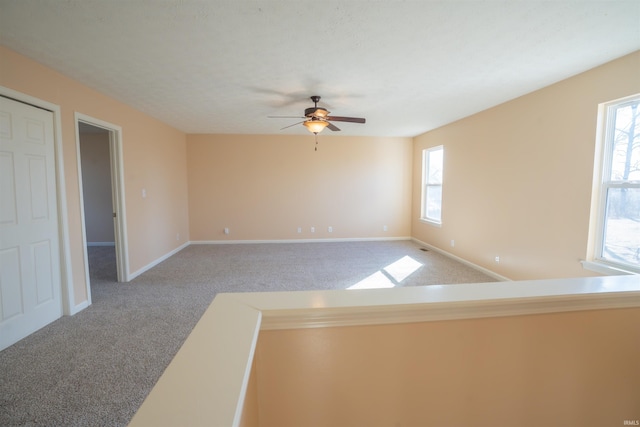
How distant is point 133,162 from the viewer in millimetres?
3857

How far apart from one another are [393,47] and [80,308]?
401 centimetres

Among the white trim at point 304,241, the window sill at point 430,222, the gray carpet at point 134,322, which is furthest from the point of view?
the white trim at point 304,241

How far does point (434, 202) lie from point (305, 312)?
208 inches

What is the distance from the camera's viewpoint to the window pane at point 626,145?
228cm

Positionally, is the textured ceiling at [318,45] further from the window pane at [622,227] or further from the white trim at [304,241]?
the white trim at [304,241]

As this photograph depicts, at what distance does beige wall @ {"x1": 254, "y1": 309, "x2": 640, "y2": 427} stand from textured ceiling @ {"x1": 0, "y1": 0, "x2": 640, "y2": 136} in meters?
1.87

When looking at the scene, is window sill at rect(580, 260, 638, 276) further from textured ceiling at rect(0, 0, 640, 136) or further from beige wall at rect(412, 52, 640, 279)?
textured ceiling at rect(0, 0, 640, 136)

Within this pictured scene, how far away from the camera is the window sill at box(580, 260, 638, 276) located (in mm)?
→ 2300

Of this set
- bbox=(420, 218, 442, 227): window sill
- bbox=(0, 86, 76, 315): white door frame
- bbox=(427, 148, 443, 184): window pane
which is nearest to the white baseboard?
bbox=(420, 218, 442, 227): window sill

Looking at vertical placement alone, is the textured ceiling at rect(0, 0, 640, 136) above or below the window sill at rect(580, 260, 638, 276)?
above

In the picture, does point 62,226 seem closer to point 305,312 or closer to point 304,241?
point 305,312

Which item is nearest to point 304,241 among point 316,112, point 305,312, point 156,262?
point 156,262

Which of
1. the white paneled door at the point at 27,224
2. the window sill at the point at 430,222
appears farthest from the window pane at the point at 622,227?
the white paneled door at the point at 27,224

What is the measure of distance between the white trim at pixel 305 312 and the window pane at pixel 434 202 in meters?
4.21
